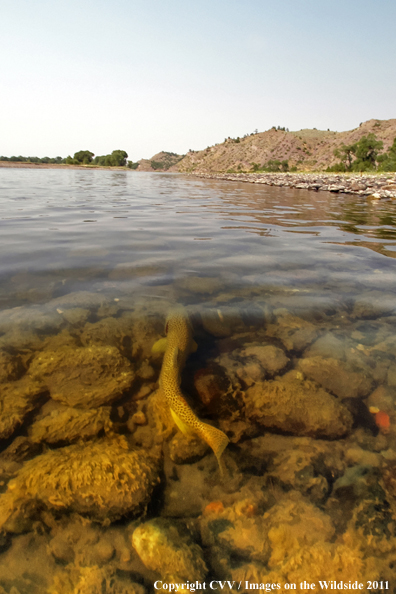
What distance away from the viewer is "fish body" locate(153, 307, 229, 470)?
100 inches

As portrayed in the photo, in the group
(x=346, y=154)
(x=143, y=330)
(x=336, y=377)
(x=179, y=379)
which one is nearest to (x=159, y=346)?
(x=143, y=330)

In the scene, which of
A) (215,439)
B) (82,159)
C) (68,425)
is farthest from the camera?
(82,159)

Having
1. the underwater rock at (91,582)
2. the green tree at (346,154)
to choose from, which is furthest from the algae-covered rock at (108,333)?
the green tree at (346,154)

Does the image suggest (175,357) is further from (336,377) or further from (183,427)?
(336,377)

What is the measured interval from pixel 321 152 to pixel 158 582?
160 meters

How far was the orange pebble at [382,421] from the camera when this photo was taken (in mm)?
2791

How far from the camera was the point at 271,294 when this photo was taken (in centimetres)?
495

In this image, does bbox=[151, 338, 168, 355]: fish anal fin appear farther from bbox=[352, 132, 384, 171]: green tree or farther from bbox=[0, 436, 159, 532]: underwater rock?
bbox=[352, 132, 384, 171]: green tree

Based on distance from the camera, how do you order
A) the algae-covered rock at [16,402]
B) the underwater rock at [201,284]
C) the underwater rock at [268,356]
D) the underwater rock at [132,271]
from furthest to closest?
the underwater rock at [132,271] → the underwater rock at [201,284] → the underwater rock at [268,356] → the algae-covered rock at [16,402]

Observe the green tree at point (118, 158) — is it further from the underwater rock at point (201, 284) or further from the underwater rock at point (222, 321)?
the underwater rock at point (222, 321)

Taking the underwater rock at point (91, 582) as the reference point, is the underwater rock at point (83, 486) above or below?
above

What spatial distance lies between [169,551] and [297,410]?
64.4 inches

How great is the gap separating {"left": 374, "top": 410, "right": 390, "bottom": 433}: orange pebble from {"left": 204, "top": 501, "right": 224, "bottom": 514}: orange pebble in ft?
5.41

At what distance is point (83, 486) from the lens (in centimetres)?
222
